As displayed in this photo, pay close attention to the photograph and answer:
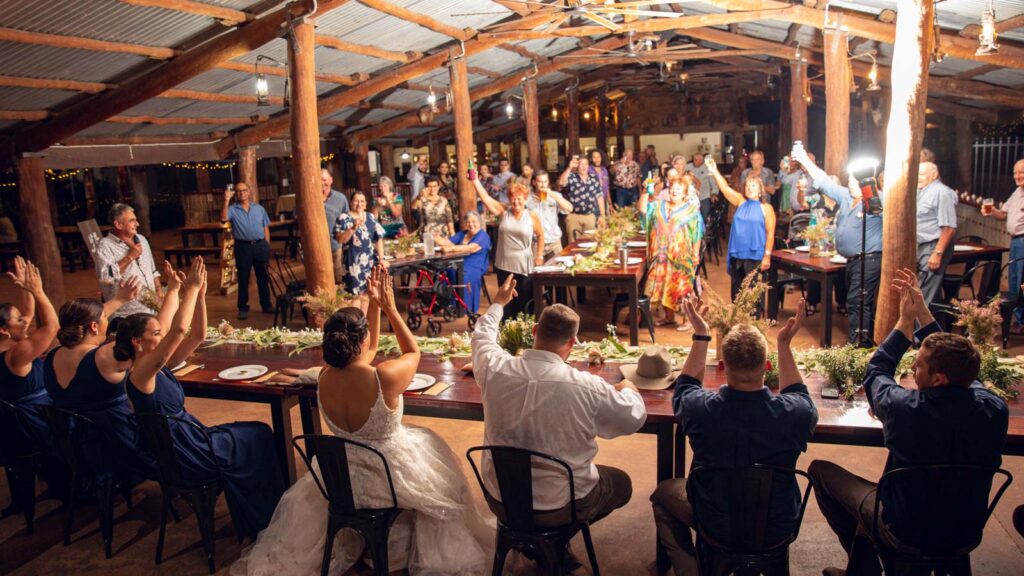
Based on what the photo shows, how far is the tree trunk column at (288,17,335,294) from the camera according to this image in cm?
617

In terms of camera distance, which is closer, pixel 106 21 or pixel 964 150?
pixel 106 21

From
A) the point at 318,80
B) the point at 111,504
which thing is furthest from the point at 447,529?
the point at 318,80

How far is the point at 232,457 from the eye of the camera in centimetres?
370

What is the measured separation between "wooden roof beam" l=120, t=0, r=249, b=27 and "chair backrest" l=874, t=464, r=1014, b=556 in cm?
592

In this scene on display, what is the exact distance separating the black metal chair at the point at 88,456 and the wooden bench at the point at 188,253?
997 cm

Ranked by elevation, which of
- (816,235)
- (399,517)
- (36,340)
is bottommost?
(399,517)

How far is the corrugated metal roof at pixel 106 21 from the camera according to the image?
5.82m

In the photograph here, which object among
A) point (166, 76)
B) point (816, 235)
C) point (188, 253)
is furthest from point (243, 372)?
point (188, 253)

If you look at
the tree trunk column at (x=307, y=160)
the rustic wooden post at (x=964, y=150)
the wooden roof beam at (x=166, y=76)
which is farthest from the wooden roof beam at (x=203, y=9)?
the rustic wooden post at (x=964, y=150)

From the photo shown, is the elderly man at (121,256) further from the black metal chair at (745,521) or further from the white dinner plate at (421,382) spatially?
the black metal chair at (745,521)

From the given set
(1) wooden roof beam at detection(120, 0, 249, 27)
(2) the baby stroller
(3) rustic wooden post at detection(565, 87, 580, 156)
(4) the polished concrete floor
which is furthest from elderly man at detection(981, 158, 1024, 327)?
(3) rustic wooden post at detection(565, 87, 580, 156)

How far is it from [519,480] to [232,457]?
1.60 meters

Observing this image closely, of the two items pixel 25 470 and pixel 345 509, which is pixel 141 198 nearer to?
pixel 25 470

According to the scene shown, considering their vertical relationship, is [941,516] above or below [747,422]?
below
